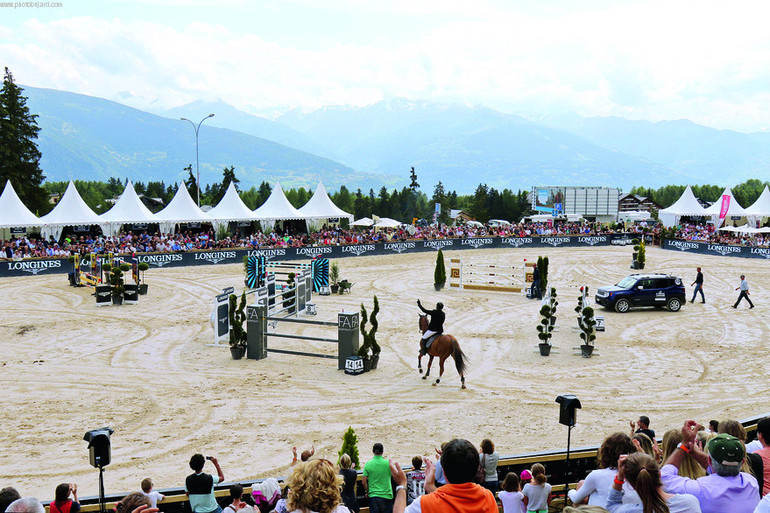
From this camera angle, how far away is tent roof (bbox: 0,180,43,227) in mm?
38281

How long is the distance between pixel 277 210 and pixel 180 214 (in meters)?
7.57

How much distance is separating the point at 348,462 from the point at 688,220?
64.8 m

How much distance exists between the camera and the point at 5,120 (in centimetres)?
5262

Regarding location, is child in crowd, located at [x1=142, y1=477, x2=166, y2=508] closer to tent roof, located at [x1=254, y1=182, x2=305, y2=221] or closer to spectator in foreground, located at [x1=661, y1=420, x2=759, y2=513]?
spectator in foreground, located at [x1=661, y1=420, x2=759, y2=513]

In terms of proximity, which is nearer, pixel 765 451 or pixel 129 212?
pixel 765 451

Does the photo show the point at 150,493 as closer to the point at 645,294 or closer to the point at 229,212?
the point at 645,294

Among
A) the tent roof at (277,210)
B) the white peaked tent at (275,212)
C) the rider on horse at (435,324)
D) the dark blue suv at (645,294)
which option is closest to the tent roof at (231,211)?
the white peaked tent at (275,212)

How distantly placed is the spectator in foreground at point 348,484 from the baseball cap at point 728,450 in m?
3.56

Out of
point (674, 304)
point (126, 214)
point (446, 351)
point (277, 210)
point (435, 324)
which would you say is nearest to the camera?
point (446, 351)

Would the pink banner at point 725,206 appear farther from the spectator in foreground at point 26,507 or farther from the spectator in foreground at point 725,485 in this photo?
the spectator in foreground at point 26,507

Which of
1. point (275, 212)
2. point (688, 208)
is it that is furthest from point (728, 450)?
point (688, 208)

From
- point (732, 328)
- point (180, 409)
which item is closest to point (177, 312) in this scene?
point (180, 409)

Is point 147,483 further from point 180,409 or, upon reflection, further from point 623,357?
point 623,357

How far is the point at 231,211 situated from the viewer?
46.9 meters
